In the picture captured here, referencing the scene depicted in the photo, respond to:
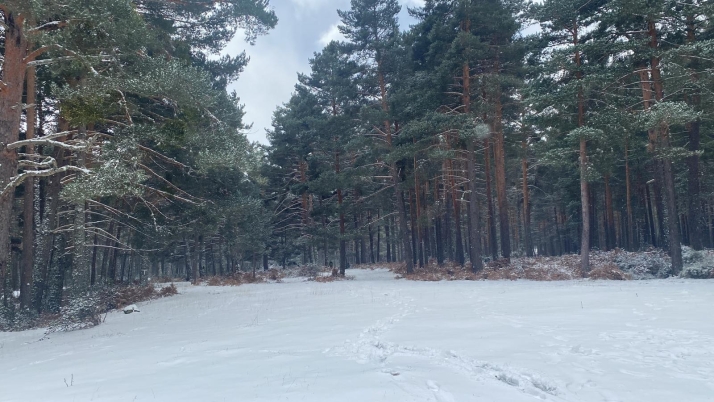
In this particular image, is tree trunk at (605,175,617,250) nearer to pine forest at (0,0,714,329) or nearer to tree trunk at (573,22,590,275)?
pine forest at (0,0,714,329)

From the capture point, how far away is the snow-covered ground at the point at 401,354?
195 inches

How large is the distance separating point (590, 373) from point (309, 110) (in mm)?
27871

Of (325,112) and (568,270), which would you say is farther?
(325,112)

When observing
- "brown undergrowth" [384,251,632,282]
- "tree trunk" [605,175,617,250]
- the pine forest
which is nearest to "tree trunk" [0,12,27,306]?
the pine forest

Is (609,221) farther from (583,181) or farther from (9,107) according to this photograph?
(9,107)

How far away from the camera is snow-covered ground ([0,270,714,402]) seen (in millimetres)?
4941

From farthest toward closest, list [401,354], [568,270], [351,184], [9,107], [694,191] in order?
[351,184] < [694,191] < [568,270] < [9,107] < [401,354]

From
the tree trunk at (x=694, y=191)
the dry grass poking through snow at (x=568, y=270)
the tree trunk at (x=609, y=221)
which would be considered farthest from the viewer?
the tree trunk at (x=609, y=221)

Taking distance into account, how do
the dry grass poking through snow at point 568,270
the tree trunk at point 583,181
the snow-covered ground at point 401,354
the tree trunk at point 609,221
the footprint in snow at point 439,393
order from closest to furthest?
the footprint in snow at point 439,393 → the snow-covered ground at point 401,354 → the dry grass poking through snow at point 568,270 → the tree trunk at point 583,181 → the tree trunk at point 609,221

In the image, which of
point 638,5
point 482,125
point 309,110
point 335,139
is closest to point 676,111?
point 638,5

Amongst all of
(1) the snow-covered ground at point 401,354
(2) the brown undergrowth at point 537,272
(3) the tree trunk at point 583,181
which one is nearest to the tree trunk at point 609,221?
(2) the brown undergrowth at point 537,272

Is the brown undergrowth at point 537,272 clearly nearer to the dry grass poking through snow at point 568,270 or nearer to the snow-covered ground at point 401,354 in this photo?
the dry grass poking through snow at point 568,270

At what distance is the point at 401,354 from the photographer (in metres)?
6.58

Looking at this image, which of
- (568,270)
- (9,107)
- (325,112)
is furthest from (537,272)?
(9,107)
